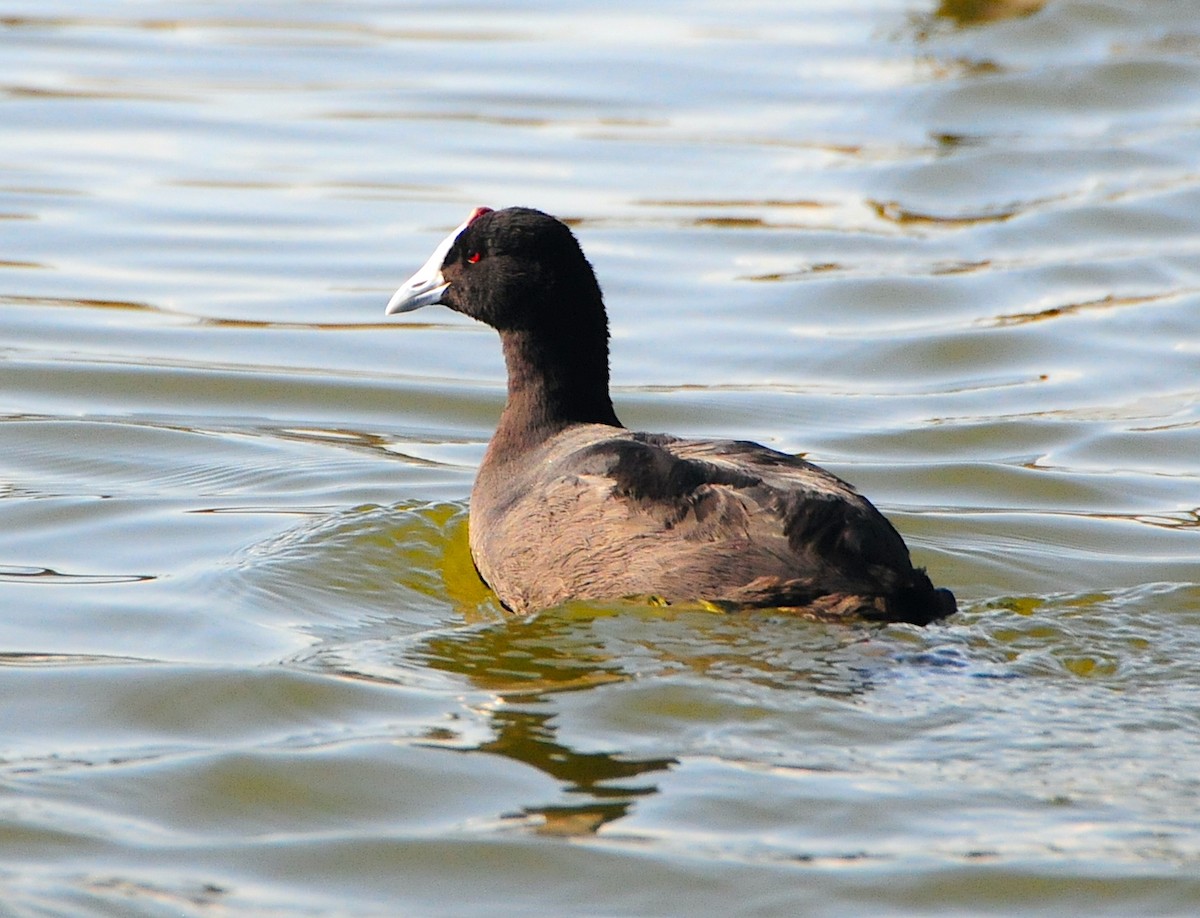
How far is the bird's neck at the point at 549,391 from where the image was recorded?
23.0 ft

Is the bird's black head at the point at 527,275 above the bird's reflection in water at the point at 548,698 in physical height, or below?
above

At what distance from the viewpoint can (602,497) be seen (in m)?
6.13

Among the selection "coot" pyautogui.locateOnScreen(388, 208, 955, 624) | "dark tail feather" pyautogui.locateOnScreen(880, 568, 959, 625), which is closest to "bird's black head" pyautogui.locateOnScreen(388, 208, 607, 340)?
"coot" pyautogui.locateOnScreen(388, 208, 955, 624)

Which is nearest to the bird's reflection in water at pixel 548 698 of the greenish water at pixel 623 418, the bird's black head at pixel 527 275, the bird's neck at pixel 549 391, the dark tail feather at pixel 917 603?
the greenish water at pixel 623 418

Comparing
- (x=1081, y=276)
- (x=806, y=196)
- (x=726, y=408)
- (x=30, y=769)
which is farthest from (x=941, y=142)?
(x=30, y=769)

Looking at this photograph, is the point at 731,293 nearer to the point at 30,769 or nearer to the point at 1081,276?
the point at 1081,276

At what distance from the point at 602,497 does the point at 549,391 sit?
39.1 inches

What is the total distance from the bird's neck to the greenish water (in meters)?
0.53

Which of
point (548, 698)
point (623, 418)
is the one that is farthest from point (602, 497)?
point (623, 418)

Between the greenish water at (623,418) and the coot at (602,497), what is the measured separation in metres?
0.13

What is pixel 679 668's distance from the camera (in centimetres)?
559

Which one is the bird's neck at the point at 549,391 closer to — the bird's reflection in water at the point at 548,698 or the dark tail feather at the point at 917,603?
the bird's reflection in water at the point at 548,698

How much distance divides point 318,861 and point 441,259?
10.5 ft

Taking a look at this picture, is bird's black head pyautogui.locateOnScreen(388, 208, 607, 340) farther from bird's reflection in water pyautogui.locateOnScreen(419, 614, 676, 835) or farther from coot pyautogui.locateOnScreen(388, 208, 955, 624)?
bird's reflection in water pyautogui.locateOnScreen(419, 614, 676, 835)
